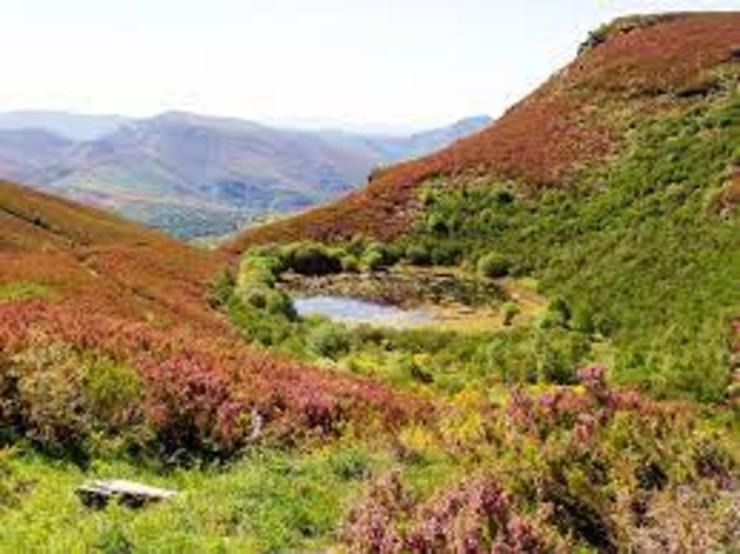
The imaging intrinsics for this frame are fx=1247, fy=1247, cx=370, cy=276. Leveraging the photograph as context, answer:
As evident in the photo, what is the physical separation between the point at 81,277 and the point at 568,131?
1876 inches

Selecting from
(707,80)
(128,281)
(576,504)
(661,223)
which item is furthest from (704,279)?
(576,504)

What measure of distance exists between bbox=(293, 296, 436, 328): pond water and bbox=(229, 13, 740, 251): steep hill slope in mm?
15117

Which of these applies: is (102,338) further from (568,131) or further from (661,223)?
(568,131)

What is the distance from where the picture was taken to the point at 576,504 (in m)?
11.6

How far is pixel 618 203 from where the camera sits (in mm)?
61625

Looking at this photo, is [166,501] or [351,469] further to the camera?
[351,469]

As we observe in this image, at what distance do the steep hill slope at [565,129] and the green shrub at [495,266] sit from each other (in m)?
8.57

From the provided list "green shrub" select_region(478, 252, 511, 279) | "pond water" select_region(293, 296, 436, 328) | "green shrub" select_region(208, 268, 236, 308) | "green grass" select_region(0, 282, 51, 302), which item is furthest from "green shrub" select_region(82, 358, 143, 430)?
"green shrub" select_region(478, 252, 511, 279)

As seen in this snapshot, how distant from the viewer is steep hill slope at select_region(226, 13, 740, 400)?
4228 cm

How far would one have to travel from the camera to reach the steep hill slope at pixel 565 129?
234 ft

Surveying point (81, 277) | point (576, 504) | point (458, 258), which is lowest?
point (458, 258)

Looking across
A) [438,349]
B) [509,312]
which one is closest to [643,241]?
[509,312]

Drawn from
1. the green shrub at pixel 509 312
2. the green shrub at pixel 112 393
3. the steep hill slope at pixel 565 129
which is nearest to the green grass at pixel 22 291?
the green shrub at pixel 112 393

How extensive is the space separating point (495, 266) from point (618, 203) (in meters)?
6.85
